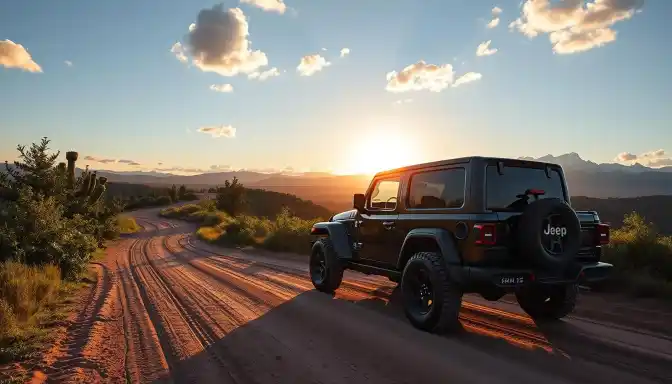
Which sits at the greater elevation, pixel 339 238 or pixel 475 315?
pixel 339 238

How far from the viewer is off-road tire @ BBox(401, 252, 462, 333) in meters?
5.33

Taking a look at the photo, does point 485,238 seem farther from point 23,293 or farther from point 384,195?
point 23,293

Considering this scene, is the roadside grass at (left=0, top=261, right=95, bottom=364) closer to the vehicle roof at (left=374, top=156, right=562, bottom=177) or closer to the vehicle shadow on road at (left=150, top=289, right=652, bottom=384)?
the vehicle shadow on road at (left=150, top=289, right=652, bottom=384)

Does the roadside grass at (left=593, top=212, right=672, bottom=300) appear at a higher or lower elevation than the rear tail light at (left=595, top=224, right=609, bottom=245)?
lower

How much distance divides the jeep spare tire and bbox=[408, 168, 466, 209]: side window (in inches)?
32.0

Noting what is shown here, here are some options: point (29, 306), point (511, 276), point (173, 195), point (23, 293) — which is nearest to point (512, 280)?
point (511, 276)

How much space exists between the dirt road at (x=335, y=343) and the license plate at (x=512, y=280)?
2.34ft

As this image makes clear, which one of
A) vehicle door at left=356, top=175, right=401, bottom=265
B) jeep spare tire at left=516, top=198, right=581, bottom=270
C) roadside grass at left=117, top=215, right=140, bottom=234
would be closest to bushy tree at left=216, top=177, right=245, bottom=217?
roadside grass at left=117, top=215, right=140, bottom=234

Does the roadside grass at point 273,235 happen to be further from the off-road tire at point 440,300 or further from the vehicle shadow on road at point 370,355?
the off-road tire at point 440,300

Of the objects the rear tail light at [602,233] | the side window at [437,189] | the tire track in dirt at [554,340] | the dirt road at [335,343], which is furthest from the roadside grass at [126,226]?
the rear tail light at [602,233]

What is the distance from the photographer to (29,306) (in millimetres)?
6531

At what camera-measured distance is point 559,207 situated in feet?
17.1

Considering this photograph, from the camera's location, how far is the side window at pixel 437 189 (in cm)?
567

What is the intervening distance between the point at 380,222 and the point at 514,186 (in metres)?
2.17
